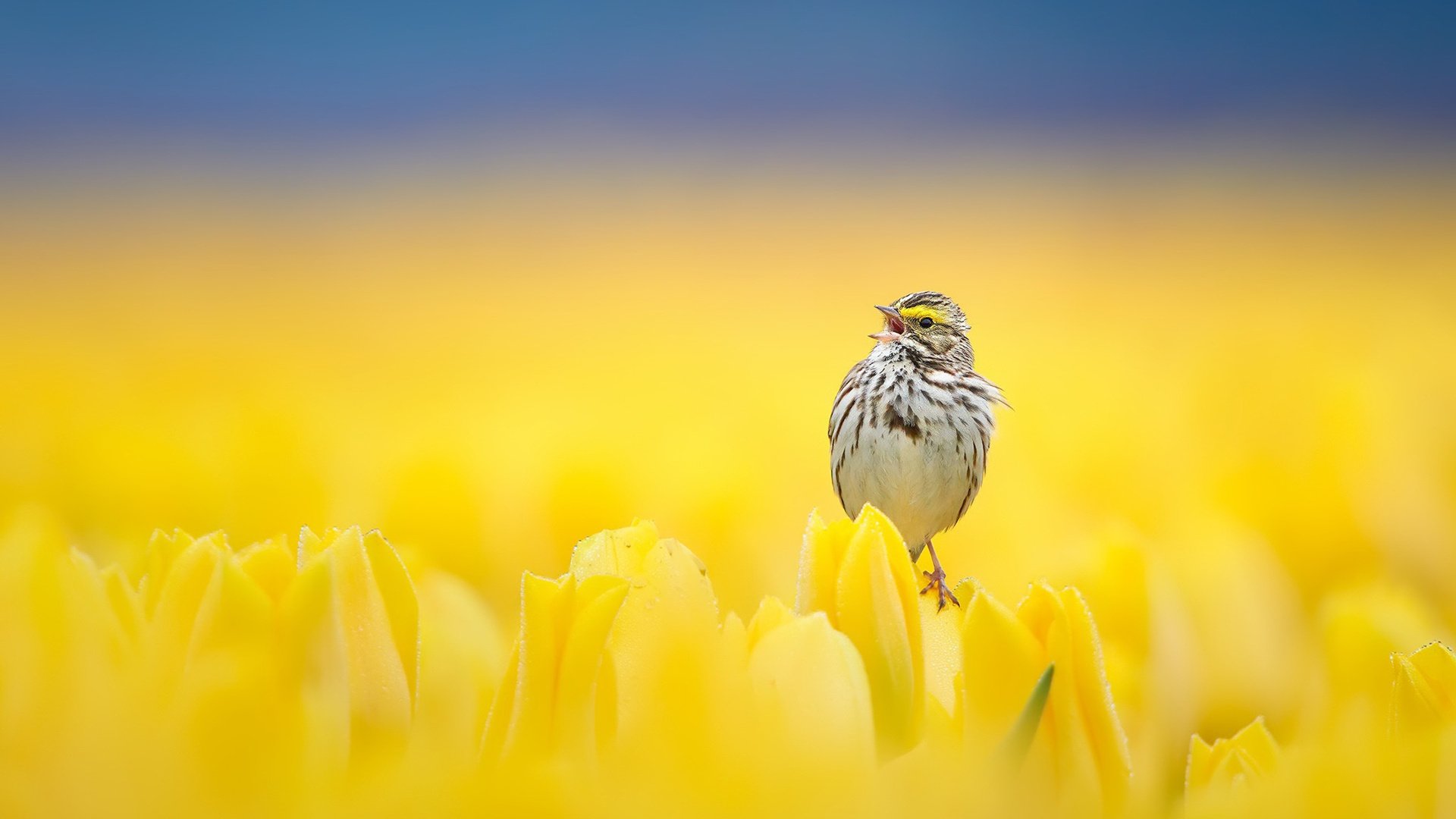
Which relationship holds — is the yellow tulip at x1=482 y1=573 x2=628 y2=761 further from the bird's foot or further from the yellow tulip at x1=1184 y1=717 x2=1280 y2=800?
the bird's foot

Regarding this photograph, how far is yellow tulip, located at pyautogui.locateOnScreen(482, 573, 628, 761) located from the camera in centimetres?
16

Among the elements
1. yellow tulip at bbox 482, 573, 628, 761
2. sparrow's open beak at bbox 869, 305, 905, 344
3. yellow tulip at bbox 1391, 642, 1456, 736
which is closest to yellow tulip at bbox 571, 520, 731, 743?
yellow tulip at bbox 482, 573, 628, 761

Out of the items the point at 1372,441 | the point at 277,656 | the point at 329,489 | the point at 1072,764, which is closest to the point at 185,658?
the point at 277,656

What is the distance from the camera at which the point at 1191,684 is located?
271 millimetres

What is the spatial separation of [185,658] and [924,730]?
0.36 feet

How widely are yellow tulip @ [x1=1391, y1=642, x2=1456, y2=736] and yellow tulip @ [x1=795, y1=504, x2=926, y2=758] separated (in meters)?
0.08

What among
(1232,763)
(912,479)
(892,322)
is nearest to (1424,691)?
(1232,763)

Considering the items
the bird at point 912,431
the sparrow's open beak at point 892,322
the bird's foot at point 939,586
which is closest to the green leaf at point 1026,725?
the bird's foot at point 939,586

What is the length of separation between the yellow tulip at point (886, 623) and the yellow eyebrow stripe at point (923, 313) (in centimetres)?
57

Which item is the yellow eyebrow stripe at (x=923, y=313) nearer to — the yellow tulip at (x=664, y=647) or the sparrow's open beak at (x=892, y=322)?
the sparrow's open beak at (x=892, y=322)

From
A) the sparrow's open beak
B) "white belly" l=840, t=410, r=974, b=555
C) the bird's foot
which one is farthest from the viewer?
the sparrow's open beak

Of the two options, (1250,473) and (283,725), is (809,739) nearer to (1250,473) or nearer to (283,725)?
(283,725)

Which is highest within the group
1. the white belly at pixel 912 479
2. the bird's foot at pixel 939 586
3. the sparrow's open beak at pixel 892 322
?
the sparrow's open beak at pixel 892 322

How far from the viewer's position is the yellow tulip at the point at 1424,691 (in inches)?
7.0
